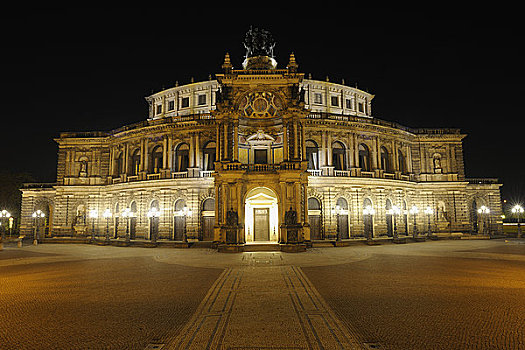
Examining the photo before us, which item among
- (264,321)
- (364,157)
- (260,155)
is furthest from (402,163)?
(264,321)

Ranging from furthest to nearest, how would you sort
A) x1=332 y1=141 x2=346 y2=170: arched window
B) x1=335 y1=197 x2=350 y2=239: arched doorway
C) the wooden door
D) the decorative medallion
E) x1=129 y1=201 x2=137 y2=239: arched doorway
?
x1=129 y1=201 x2=137 y2=239: arched doorway, x1=332 y1=141 x2=346 y2=170: arched window, x1=335 y1=197 x2=350 y2=239: arched doorway, the wooden door, the decorative medallion

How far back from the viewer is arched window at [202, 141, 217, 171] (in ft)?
125

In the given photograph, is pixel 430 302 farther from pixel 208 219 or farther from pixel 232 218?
pixel 208 219

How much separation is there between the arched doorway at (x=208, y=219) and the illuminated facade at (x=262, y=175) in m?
0.12

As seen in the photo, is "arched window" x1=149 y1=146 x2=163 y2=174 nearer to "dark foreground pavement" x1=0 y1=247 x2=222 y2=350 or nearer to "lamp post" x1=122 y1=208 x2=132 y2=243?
"lamp post" x1=122 y1=208 x2=132 y2=243

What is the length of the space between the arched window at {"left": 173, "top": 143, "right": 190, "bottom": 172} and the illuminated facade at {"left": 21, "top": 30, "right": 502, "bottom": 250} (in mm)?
132

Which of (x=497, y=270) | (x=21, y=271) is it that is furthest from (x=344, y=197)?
(x=21, y=271)

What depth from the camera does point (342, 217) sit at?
36.9m

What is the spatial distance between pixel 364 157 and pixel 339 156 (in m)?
3.69

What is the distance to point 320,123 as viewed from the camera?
123 feet

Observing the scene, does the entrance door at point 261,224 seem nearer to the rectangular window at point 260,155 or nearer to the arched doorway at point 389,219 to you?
the rectangular window at point 260,155

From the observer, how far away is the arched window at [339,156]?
126 feet

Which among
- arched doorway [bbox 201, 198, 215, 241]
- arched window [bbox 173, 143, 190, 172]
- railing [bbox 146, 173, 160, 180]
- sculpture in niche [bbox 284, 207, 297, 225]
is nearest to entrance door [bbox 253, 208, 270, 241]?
arched doorway [bbox 201, 198, 215, 241]

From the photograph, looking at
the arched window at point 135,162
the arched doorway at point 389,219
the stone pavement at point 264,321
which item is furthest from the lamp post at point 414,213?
the arched window at point 135,162
